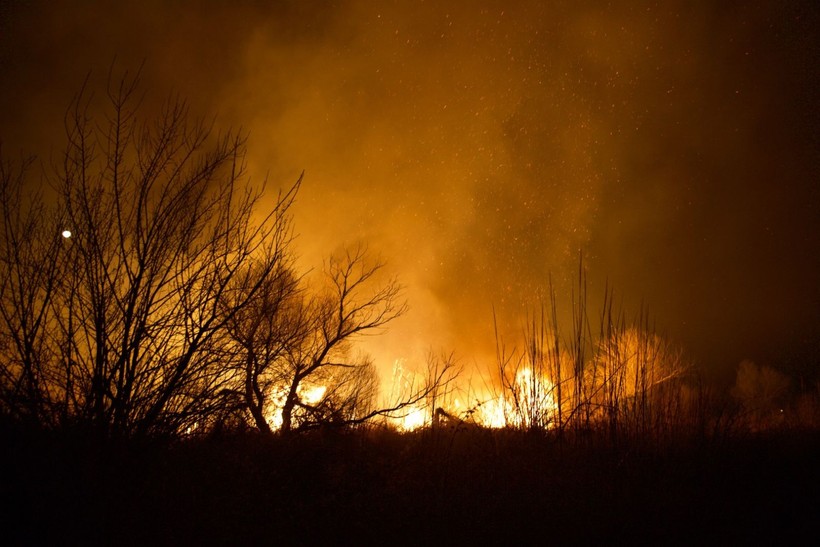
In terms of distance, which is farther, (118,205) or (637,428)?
(637,428)

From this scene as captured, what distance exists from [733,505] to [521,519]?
2.70 m

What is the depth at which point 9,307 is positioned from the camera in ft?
13.8

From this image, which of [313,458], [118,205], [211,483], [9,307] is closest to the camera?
[9,307]

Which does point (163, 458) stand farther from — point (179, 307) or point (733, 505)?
point (733, 505)

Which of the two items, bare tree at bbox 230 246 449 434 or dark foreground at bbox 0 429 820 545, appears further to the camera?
bare tree at bbox 230 246 449 434

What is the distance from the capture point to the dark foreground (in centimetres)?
390

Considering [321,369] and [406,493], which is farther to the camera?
[321,369]

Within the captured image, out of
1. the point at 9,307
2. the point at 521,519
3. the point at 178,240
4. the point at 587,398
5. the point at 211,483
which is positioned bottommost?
the point at 521,519

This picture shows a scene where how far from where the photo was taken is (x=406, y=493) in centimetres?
604

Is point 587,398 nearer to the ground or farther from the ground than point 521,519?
farther from the ground

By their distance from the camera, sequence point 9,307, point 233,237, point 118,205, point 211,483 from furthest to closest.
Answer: point 211,483
point 233,237
point 118,205
point 9,307

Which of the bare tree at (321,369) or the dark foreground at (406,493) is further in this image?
the bare tree at (321,369)

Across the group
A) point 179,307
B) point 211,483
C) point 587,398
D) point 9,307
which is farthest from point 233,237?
point 587,398

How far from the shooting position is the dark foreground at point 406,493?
3.90 meters
